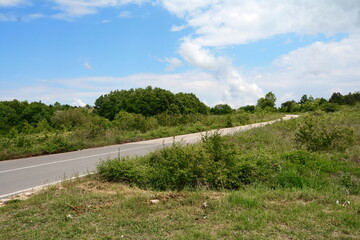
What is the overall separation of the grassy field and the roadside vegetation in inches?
373

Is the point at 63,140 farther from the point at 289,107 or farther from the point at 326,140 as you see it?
the point at 289,107

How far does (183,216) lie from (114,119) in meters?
33.6

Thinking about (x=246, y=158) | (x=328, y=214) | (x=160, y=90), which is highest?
(x=160, y=90)

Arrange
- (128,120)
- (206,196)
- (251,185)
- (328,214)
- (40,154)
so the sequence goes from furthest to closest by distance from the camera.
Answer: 1. (128,120)
2. (40,154)
3. (251,185)
4. (206,196)
5. (328,214)

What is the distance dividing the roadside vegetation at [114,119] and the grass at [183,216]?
984 cm

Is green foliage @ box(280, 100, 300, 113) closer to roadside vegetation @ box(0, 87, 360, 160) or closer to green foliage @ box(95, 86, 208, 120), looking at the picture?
roadside vegetation @ box(0, 87, 360, 160)

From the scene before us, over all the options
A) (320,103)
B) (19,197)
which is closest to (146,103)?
(320,103)

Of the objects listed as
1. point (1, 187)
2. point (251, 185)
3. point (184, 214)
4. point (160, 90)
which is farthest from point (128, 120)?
point (160, 90)

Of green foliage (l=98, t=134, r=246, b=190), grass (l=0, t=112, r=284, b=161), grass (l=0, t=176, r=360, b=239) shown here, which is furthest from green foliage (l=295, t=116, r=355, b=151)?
grass (l=0, t=112, r=284, b=161)

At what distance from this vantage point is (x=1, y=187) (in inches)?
328

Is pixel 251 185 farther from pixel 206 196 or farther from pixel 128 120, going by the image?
pixel 128 120

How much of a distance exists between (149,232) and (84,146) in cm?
1334

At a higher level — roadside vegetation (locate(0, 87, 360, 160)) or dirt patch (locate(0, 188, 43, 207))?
roadside vegetation (locate(0, 87, 360, 160))

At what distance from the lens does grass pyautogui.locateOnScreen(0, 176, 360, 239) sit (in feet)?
14.8
